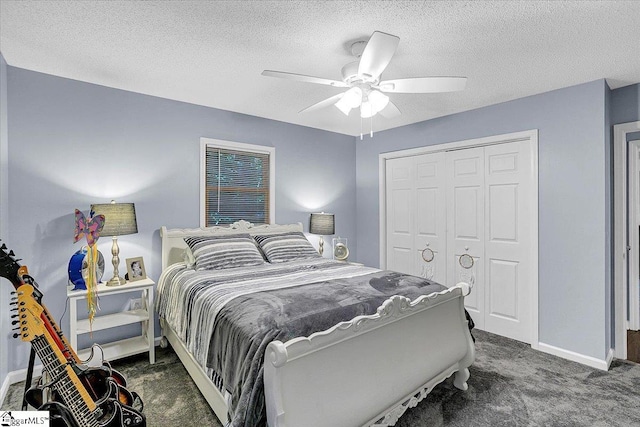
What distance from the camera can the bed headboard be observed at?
3.12m

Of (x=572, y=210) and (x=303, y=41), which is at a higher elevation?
(x=303, y=41)

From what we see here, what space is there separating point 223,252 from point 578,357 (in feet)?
11.0

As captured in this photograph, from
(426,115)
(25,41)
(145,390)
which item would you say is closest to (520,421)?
(145,390)

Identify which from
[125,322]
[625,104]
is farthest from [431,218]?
[125,322]

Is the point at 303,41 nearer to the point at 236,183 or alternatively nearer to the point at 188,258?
the point at 236,183

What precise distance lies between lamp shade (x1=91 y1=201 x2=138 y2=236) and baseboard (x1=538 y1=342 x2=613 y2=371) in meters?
3.96

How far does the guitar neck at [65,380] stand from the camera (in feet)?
4.58

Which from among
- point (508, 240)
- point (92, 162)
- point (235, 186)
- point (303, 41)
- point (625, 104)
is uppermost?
point (303, 41)

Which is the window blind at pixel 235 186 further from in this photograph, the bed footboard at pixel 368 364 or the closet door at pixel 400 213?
the bed footboard at pixel 368 364

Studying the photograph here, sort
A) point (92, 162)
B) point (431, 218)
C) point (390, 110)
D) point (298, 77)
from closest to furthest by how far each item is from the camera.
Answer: point (298, 77) → point (390, 110) → point (92, 162) → point (431, 218)

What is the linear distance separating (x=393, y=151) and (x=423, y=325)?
9.63 ft

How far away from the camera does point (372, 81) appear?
6.86ft

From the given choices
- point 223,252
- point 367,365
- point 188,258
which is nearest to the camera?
point 367,365

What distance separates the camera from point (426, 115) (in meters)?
3.85
